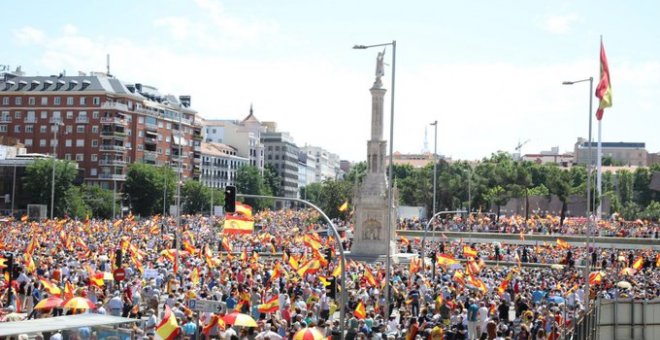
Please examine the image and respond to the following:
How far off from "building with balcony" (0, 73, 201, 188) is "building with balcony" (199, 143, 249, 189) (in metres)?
28.3

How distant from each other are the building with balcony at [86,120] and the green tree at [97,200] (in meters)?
7.81

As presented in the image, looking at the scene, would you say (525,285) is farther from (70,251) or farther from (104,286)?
(70,251)

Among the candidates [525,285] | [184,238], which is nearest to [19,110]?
[184,238]

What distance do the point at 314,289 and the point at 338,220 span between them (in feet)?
243

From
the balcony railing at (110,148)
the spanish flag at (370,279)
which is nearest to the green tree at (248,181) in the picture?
the balcony railing at (110,148)

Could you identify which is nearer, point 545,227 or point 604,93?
point 604,93

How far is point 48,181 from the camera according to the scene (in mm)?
96000

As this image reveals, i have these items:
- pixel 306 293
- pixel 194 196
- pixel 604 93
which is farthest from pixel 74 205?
pixel 604 93

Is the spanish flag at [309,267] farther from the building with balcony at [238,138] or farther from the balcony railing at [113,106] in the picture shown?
the building with balcony at [238,138]

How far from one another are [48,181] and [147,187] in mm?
13696

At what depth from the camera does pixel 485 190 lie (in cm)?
11425

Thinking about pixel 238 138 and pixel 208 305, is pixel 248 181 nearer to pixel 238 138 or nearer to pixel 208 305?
pixel 238 138

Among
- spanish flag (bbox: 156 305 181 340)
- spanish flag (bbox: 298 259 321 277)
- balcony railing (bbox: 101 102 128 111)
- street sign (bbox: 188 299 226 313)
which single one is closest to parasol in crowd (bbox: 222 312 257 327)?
street sign (bbox: 188 299 226 313)

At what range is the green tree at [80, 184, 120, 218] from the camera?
9900 centimetres
